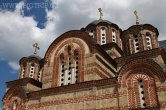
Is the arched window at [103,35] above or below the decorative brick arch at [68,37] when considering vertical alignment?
above

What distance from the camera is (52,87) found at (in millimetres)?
16844

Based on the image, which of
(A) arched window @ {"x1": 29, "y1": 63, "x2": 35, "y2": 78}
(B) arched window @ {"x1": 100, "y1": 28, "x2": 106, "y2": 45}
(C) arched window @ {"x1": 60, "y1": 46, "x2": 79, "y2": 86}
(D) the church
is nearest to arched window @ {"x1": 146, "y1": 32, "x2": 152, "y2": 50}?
(D) the church

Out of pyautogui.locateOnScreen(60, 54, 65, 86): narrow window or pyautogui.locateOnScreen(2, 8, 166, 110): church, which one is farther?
pyautogui.locateOnScreen(60, 54, 65, 86): narrow window

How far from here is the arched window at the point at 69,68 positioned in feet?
55.7

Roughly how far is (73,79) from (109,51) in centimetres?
497

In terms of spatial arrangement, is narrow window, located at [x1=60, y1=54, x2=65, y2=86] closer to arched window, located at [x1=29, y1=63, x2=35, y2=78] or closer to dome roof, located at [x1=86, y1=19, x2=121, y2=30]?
dome roof, located at [x1=86, y1=19, x2=121, y2=30]

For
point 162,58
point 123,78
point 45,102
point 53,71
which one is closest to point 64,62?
point 53,71

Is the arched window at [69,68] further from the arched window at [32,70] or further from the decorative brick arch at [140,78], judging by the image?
the arched window at [32,70]

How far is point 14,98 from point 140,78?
1035 cm

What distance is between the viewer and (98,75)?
16.4 metres

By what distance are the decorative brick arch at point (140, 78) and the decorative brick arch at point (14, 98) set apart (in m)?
8.28

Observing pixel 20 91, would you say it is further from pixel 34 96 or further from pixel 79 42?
pixel 79 42

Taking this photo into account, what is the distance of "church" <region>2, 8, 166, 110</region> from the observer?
13344 mm

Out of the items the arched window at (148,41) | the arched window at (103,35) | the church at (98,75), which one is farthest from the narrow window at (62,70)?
the arched window at (148,41)
